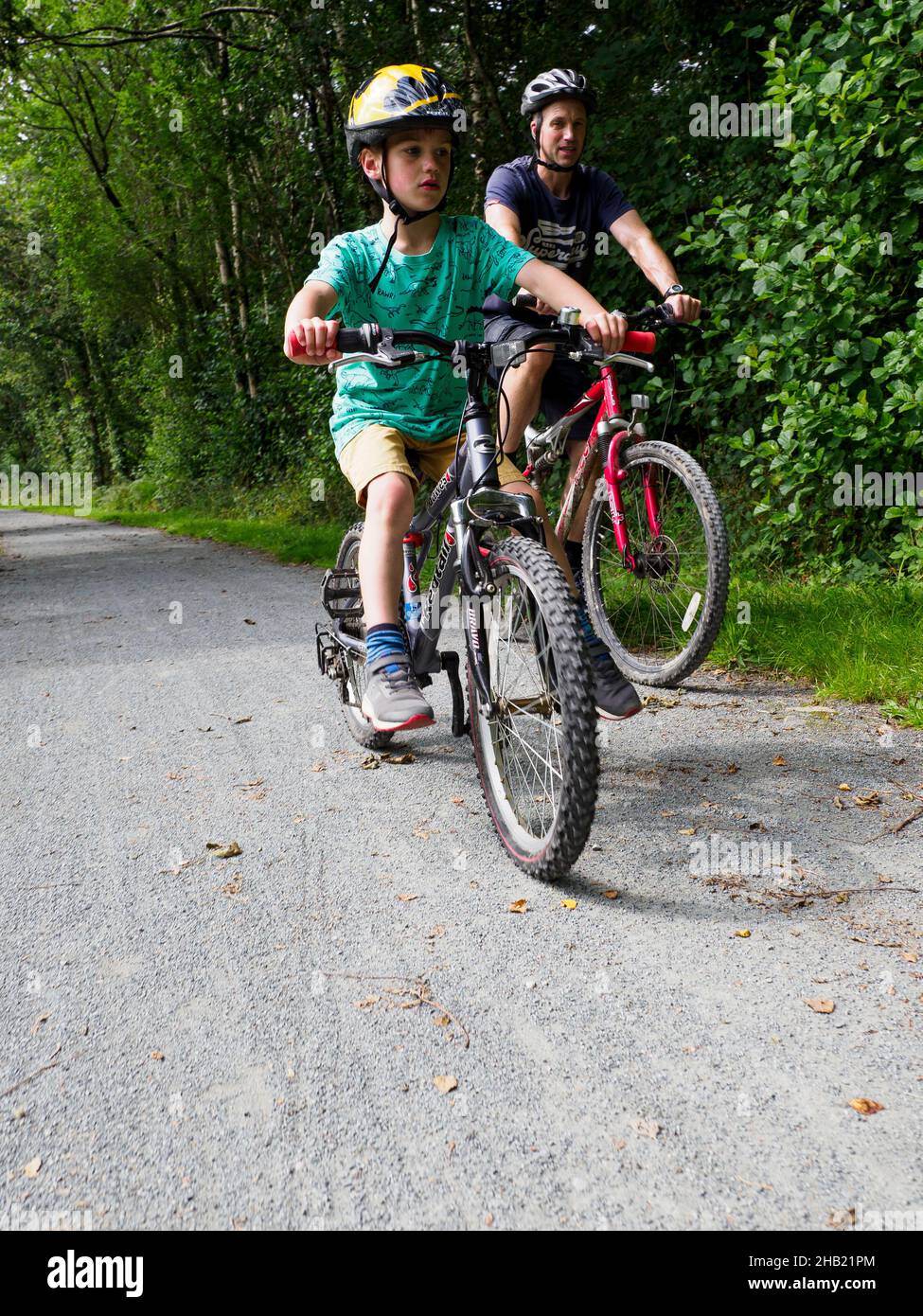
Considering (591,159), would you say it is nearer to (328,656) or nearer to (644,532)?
(644,532)

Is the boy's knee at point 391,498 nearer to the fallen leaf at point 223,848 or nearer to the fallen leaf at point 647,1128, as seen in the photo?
the fallen leaf at point 223,848

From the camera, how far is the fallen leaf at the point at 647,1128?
1859 millimetres

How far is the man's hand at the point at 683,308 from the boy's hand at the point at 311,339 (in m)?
1.62

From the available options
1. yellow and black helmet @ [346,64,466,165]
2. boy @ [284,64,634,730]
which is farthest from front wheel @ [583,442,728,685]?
yellow and black helmet @ [346,64,466,165]

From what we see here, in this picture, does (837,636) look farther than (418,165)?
Yes

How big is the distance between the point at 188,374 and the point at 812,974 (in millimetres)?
25502

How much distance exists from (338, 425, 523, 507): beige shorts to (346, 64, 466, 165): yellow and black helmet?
902 millimetres

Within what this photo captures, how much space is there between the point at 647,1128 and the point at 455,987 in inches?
25.0

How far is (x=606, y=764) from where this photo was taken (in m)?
3.88

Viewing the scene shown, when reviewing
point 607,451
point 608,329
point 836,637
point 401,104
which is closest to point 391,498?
point 608,329

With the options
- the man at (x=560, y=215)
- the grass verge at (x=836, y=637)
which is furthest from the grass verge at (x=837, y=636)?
the man at (x=560, y=215)

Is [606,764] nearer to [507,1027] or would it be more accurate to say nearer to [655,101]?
[507,1027]

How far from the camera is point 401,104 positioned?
3.14 meters
